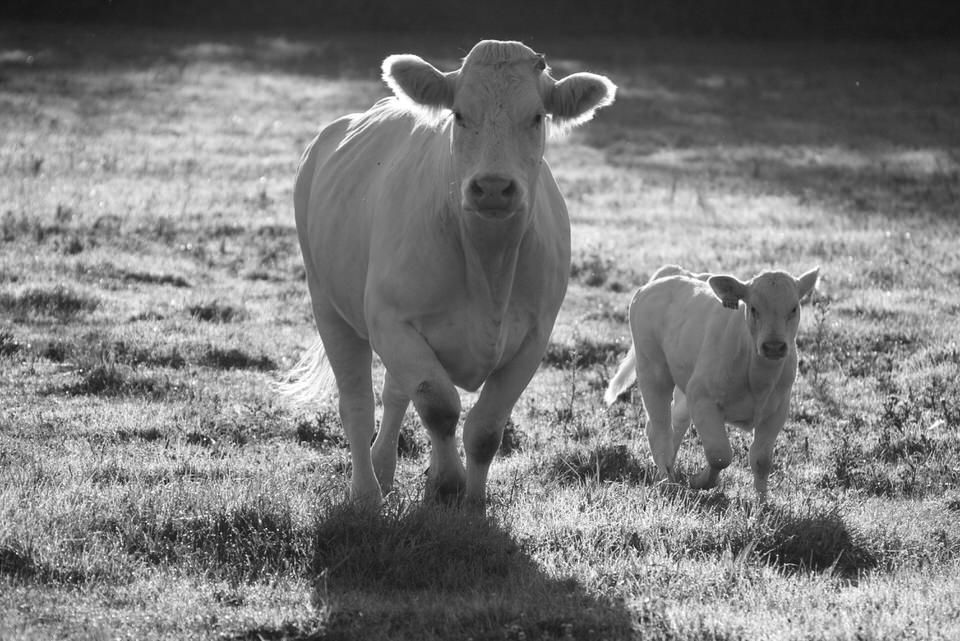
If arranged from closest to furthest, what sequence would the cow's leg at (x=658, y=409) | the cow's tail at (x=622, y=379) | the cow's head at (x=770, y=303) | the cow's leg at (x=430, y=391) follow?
1. the cow's leg at (x=430, y=391)
2. the cow's head at (x=770, y=303)
3. the cow's leg at (x=658, y=409)
4. the cow's tail at (x=622, y=379)

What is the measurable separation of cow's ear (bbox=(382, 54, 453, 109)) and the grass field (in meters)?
2.01

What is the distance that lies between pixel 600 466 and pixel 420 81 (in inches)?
106

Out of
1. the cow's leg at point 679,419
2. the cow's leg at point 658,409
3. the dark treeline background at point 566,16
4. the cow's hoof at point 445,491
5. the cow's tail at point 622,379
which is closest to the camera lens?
the cow's hoof at point 445,491

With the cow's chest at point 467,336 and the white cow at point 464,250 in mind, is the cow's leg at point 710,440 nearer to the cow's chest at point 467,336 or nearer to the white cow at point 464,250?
the white cow at point 464,250

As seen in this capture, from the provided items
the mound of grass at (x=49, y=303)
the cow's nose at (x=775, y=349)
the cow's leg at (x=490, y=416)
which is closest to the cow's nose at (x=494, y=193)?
the cow's leg at (x=490, y=416)

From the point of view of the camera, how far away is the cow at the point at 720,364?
7.55 m

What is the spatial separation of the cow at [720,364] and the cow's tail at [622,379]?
30cm

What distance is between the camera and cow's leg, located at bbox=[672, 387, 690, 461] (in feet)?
27.5

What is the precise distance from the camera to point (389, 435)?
303 inches

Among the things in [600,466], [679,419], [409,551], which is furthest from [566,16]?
[409,551]

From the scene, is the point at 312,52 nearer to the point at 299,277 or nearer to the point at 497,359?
the point at 299,277

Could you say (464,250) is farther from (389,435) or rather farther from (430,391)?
(389,435)

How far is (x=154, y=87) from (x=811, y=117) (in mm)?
13839

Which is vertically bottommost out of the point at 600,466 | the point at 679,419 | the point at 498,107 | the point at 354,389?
the point at 600,466
